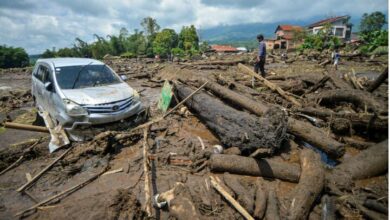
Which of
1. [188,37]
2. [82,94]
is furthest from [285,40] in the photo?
[82,94]

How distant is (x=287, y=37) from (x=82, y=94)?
64.2m

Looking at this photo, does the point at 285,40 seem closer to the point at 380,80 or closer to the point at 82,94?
the point at 380,80

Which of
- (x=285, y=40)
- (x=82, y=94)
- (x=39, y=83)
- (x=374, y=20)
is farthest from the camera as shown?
(x=374, y=20)

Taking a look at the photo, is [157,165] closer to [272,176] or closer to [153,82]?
[272,176]

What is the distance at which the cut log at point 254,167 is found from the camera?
4348 mm

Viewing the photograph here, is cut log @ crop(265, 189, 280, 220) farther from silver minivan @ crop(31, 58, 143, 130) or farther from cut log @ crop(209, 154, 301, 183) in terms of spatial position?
Answer: silver minivan @ crop(31, 58, 143, 130)

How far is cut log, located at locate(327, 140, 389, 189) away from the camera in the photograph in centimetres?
414

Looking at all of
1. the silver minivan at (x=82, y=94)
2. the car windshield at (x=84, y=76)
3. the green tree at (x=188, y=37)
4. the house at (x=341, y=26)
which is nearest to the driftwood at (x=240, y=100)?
the silver minivan at (x=82, y=94)

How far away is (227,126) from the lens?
5.46 m

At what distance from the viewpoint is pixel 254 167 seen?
4484 millimetres

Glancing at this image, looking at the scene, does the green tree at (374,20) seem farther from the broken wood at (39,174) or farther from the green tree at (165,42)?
the broken wood at (39,174)

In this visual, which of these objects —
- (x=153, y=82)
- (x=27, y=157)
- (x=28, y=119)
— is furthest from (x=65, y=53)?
(x=27, y=157)

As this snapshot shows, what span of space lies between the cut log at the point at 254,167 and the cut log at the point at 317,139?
91 centimetres

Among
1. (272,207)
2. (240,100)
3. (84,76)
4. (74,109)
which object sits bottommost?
(272,207)
